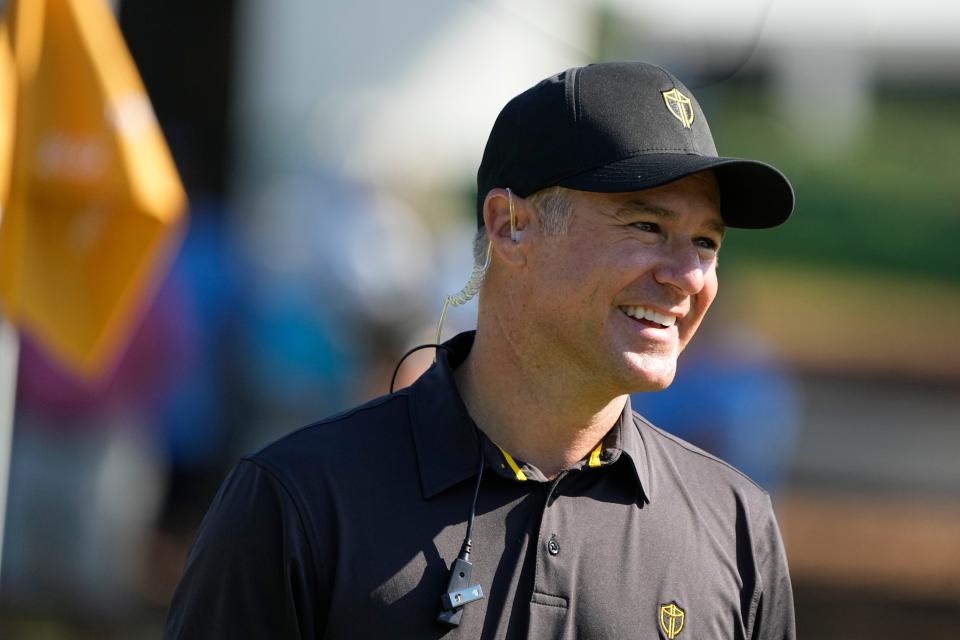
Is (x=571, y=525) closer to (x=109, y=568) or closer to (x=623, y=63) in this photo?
(x=623, y=63)

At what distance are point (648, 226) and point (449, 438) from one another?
0.55m

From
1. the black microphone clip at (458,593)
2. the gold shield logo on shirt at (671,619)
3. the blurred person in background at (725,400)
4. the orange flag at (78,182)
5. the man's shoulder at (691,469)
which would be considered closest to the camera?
the black microphone clip at (458,593)

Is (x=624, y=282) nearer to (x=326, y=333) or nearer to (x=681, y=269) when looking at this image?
(x=681, y=269)

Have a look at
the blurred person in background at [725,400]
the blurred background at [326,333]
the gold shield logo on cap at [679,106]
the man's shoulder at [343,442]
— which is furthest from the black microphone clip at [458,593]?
the blurred person in background at [725,400]

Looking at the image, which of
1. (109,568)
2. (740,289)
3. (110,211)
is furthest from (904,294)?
(110,211)

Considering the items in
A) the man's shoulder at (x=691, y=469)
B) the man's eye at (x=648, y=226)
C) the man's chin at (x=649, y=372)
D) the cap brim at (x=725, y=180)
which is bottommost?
the man's shoulder at (x=691, y=469)

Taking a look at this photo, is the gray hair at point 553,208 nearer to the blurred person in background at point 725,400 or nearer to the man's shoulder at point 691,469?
the man's shoulder at point 691,469

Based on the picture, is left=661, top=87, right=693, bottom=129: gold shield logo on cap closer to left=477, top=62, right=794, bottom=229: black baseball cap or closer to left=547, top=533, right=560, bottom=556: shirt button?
left=477, top=62, right=794, bottom=229: black baseball cap

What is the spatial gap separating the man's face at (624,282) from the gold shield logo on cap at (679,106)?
4.8 inches

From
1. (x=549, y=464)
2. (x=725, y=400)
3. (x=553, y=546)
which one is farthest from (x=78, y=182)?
(x=725, y=400)

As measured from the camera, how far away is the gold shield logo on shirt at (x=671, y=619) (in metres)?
2.63

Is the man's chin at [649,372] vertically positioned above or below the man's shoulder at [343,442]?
above

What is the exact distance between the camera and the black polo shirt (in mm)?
2500

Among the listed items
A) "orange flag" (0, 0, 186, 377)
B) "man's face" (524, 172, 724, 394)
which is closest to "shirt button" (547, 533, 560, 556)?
"man's face" (524, 172, 724, 394)
